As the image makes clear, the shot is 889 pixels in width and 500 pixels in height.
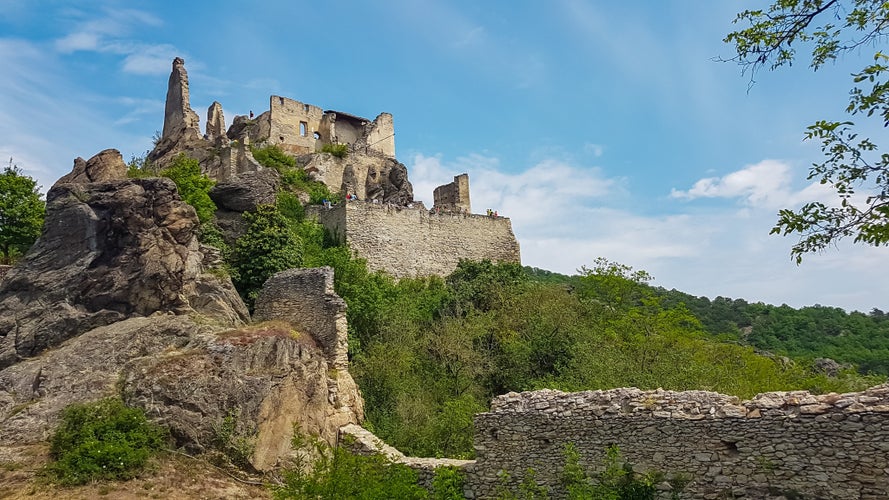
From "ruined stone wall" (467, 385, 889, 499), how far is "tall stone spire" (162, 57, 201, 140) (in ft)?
126

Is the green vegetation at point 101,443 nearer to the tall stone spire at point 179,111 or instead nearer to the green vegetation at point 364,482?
the green vegetation at point 364,482

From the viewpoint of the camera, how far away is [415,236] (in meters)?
33.4

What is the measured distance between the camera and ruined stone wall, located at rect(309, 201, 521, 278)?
3122 centimetres

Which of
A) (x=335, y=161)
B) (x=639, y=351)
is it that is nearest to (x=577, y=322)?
(x=639, y=351)

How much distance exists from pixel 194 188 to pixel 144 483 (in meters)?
16.1

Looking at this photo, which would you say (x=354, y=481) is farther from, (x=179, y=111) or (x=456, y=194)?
(x=179, y=111)

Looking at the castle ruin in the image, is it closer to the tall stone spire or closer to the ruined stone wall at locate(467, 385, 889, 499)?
the tall stone spire

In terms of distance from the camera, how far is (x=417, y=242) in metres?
33.4

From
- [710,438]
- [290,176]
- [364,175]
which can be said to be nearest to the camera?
[710,438]

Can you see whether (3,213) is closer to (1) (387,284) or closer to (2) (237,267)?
(2) (237,267)

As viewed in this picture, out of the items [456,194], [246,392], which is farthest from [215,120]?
[246,392]

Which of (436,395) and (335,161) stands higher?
(335,161)

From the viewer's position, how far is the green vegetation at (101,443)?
1379cm

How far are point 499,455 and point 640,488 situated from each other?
2.78 meters
